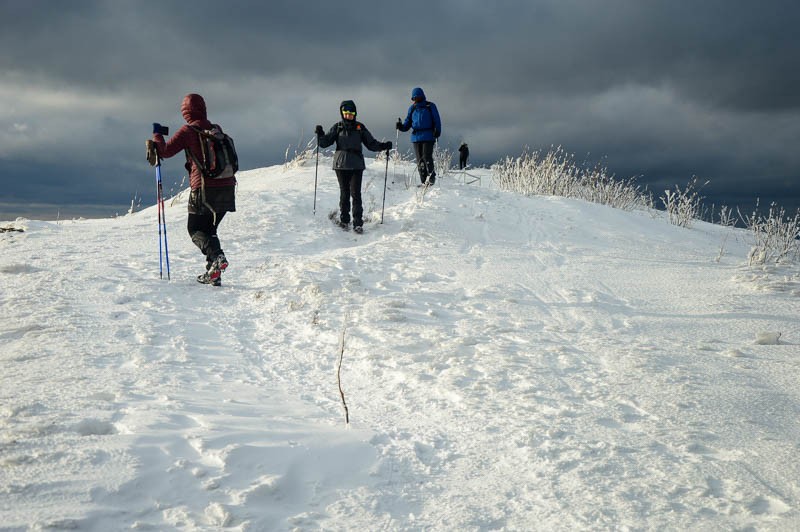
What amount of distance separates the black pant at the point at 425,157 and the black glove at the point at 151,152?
214 inches

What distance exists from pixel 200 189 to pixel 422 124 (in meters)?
5.13

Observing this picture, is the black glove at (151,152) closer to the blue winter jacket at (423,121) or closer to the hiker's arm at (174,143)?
the hiker's arm at (174,143)

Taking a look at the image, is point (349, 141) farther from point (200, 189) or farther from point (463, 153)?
point (463, 153)

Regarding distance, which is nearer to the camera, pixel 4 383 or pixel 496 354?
pixel 4 383

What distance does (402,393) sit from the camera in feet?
10.2

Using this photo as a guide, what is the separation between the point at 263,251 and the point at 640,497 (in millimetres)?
6217

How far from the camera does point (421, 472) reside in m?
2.28

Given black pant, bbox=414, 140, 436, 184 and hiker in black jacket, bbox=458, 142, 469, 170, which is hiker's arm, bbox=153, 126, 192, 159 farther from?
hiker in black jacket, bbox=458, 142, 469, 170

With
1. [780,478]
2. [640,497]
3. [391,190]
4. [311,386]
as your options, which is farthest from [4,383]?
[391,190]

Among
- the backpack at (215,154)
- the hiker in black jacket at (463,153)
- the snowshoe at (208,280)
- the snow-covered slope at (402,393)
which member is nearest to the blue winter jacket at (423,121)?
the snow-covered slope at (402,393)

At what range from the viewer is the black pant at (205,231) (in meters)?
5.83

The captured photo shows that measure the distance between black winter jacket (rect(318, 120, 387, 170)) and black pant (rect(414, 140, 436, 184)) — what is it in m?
2.08

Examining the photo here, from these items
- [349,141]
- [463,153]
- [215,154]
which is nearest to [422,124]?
[349,141]

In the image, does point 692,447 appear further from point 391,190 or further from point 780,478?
point 391,190
